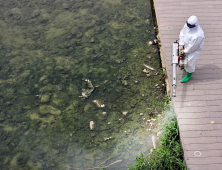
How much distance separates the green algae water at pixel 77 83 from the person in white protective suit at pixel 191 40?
48.6 inches

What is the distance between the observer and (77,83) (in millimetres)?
6031

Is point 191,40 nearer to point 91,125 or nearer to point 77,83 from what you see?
point 91,125

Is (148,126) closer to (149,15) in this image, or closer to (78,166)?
(78,166)

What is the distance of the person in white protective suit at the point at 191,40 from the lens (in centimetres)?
444

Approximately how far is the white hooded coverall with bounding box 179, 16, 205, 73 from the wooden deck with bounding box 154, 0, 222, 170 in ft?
2.28

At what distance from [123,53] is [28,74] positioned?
2945 mm

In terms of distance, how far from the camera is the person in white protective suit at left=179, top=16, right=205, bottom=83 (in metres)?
4.44

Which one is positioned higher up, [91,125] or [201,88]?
[201,88]

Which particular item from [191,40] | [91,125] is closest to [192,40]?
[191,40]

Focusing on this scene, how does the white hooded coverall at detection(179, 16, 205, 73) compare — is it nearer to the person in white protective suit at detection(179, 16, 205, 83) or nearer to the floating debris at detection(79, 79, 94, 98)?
the person in white protective suit at detection(179, 16, 205, 83)

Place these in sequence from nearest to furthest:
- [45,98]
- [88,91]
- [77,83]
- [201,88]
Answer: [201,88] → [45,98] → [88,91] → [77,83]

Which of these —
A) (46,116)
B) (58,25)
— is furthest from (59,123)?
(58,25)

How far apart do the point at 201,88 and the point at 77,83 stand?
331 cm

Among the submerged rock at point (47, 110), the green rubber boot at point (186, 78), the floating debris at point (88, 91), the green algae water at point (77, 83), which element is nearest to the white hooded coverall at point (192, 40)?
the green rubber boot at point (186, 78)
